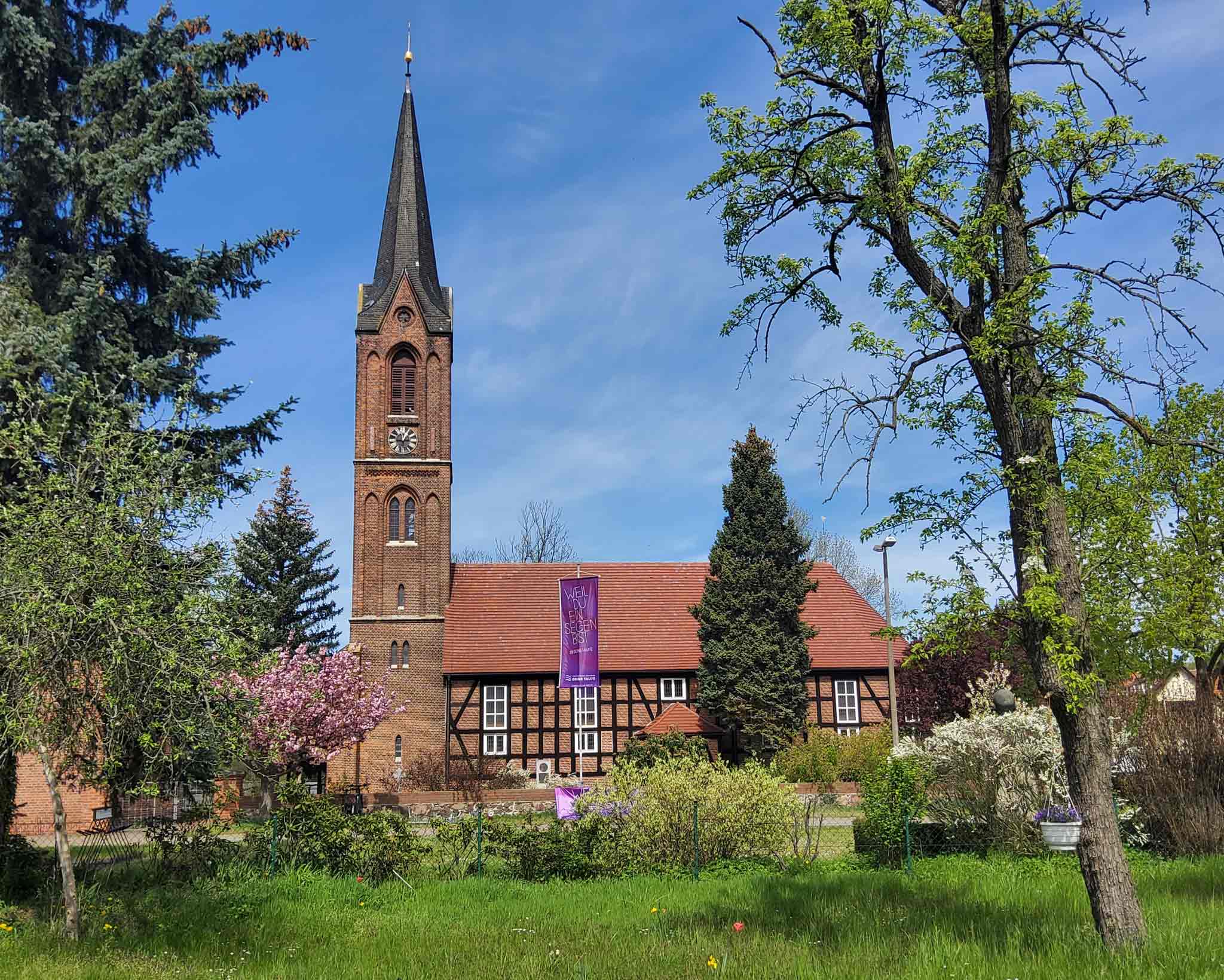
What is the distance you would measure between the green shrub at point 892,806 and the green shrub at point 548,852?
404 cm

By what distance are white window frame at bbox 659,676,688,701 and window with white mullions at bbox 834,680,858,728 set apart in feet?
17.9

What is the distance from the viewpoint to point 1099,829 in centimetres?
752

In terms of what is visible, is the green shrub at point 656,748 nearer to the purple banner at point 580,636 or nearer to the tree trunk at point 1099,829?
the purple banner at point 580,636

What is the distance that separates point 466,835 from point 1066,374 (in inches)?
401

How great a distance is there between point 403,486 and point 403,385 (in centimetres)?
394

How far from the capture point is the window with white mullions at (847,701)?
35.2 metres

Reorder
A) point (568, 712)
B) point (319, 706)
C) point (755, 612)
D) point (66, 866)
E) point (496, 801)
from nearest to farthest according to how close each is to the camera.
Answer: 1. point (66, 866)
2. point (319, 706)
3. point (496, 801)
4. point (755, 612)
5. point (568, 712)

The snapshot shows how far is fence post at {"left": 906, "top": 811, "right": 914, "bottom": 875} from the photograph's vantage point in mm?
12995

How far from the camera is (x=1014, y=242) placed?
8.50 meters

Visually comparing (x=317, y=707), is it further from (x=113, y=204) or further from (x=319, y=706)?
(x=113, y=204)

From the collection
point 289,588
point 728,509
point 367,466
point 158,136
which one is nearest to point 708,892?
point 158,136

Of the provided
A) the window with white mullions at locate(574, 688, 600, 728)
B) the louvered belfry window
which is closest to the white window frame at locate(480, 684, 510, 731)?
the window with white mullions at locate(574, 688, 600, 728)

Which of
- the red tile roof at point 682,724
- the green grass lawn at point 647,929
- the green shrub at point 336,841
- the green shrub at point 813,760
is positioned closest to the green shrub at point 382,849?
the green shrub at point 336,841

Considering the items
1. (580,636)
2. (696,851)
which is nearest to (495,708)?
(580,636)
